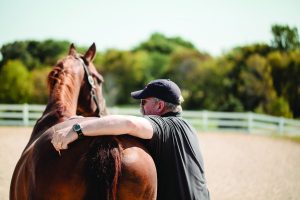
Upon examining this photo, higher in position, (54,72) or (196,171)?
(54,72)

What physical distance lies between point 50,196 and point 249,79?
3109cm

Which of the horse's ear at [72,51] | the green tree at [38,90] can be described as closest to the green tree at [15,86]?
the green tree at [38,90]

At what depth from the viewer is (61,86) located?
10.1 feet

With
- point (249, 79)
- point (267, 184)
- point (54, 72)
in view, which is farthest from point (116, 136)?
point (249, 79)

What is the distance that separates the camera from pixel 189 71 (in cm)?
4581

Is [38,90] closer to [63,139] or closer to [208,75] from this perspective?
[208,75]

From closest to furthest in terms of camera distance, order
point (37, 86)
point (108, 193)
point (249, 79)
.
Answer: point (108, 193), point (37, 86), point (249, 79)

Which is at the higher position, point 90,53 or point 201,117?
point 90,53

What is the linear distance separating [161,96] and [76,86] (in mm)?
1351

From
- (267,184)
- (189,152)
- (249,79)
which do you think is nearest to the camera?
(189,152)

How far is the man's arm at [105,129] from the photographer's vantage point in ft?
6.44

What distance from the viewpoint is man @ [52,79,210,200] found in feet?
6.53

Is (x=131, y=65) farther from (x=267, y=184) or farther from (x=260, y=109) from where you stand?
(x=267, y=184)

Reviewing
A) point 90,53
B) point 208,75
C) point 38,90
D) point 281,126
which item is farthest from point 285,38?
point 90,53
